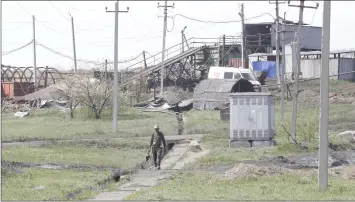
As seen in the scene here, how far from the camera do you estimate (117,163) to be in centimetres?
3120

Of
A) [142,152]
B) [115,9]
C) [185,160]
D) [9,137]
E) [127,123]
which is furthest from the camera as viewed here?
[127,123]

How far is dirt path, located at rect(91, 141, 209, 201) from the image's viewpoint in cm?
2125

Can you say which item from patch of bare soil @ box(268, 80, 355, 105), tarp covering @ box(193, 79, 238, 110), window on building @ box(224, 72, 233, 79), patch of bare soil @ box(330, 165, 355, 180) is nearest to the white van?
window on building @ box(224, 72, 233, 79)

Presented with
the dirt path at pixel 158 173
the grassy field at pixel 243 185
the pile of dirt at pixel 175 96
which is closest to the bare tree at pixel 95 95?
the pile of dirt at pixel 175 96

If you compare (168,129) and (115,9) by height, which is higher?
(115,9)

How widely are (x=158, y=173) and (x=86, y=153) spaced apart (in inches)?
304

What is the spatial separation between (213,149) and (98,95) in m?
21.8

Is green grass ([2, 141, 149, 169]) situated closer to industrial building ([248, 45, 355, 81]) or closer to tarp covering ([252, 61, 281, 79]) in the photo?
industrial building ([248, 45, 355, 81])

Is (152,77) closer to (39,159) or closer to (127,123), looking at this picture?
(127,123)

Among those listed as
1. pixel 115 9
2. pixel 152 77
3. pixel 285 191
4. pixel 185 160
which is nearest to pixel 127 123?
pixel 115 9

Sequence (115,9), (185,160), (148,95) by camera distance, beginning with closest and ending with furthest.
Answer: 1. (185,160)
2. (115,9)
3. (148,95)

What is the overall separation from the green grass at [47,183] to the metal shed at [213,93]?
33126 mm

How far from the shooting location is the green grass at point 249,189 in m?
18.5

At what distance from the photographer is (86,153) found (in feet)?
113
